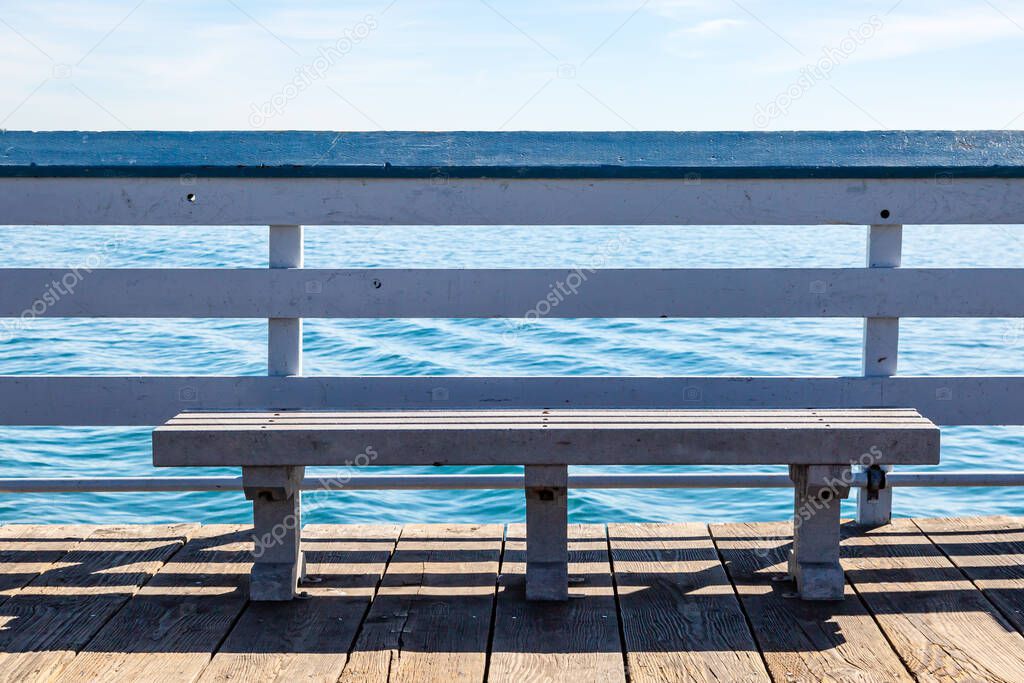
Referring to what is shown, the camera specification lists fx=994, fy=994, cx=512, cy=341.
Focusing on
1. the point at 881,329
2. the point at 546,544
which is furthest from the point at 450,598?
the point at 881,329

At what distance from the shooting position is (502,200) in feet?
8.87

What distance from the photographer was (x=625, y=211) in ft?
8.93

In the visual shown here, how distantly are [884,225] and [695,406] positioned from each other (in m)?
0.72

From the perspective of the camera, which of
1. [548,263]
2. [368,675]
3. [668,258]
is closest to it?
[368,675]

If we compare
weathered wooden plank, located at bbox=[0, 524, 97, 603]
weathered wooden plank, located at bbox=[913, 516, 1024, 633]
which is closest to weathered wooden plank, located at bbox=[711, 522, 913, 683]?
weathered wooden plank, located at bbox=[913, 516, 1024, 633]

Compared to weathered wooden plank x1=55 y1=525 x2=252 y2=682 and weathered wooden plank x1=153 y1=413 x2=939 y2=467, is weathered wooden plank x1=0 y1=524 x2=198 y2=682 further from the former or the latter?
weathered wooden plank x1=153 y1=413 x2=939 y2=467

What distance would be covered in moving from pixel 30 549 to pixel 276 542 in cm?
86

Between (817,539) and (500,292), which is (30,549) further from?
(817,539)

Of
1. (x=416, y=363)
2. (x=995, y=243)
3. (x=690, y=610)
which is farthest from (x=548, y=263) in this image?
(x=690, y=610)

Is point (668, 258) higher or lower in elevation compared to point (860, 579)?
higher

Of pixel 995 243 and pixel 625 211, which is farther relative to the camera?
pixel 995 243

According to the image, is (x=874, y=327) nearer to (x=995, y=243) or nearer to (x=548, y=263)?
(x=548, y=263)

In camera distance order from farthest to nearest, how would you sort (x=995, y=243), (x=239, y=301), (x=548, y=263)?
(x=995, y=243)
(x=548, y=263)
(x=239, y=301)

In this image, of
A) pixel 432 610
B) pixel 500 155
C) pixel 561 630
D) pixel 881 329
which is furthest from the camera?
pixel 881 329
